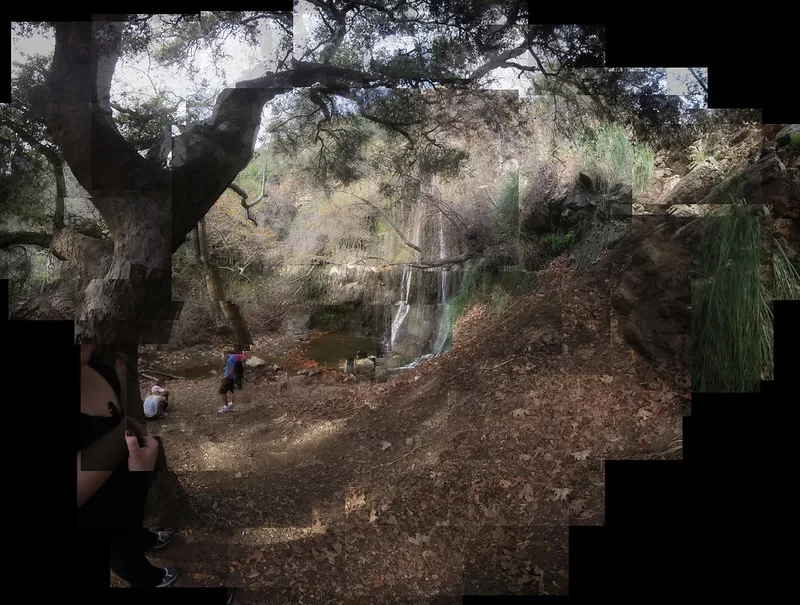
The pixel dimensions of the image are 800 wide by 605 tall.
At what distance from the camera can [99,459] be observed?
260 centimetres

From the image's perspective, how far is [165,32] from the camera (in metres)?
2.61

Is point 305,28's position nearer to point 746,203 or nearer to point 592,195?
point 592,195

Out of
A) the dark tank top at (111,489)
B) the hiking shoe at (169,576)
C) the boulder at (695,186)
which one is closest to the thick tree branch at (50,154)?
the dark tank top at (111,489)

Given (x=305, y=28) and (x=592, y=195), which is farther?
(x=592, y=195)

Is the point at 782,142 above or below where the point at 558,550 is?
above

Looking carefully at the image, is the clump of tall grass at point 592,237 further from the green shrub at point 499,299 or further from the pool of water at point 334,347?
the pool of water at point 334,347

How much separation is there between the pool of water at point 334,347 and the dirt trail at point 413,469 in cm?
12

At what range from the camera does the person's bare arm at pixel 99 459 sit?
8.51 ft

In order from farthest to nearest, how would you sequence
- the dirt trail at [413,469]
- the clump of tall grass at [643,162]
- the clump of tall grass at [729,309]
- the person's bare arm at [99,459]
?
the clump of tall grass at [643,162] < the clump of tall grass at [729,309] < the person's bare arm at [99,459] < the dirt trail at [413,469]

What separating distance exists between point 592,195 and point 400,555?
228 cm

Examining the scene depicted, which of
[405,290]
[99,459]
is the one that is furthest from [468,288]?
[99,459]

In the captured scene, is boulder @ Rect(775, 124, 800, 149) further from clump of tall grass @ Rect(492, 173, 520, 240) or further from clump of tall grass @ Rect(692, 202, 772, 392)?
clump of tall grass @ Rect(492, 173, 520, 240)

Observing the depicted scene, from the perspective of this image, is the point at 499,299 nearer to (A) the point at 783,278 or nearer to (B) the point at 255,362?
(B) the point at 255,362

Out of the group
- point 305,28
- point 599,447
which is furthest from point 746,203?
point 305,28
